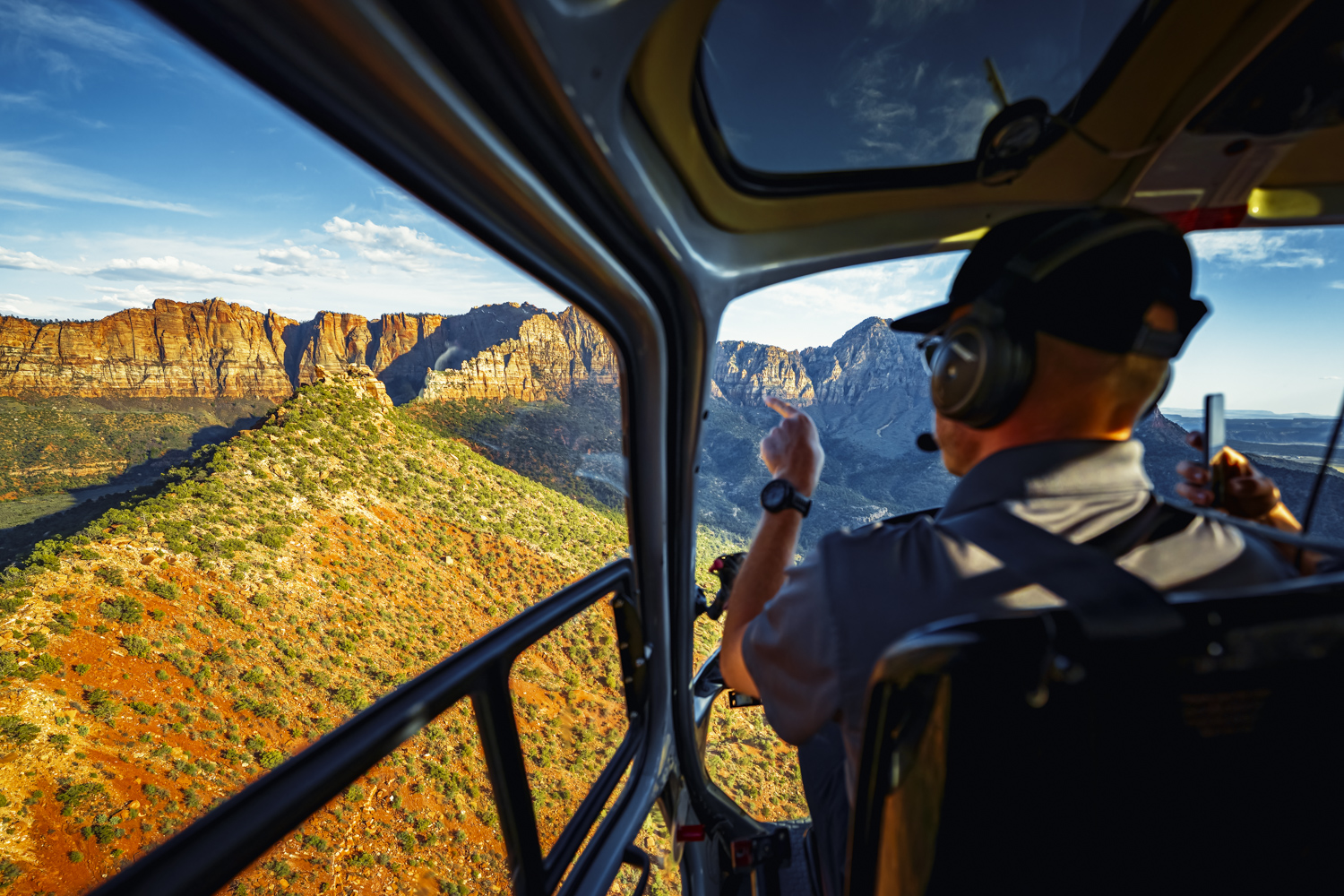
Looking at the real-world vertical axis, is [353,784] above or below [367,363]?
below

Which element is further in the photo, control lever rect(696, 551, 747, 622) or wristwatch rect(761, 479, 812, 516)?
control lever rect(696, 551, 747, 622)

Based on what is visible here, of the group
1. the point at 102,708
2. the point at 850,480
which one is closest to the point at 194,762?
the point at 102,708

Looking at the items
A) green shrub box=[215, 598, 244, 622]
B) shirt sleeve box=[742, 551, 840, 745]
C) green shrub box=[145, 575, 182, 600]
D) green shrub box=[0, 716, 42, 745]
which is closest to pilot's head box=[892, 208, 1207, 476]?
shirt sleeve box=[742, 551, 840, 745]

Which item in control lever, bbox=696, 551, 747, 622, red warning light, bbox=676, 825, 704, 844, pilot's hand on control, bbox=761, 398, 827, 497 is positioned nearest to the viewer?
pilot's hand on control, bbox=761, 398, 827, 497

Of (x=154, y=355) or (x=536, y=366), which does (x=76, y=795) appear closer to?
(x=154, y=355)

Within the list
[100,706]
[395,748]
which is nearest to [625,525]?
[395,748]

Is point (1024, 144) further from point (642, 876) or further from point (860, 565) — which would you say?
point (642, 876)

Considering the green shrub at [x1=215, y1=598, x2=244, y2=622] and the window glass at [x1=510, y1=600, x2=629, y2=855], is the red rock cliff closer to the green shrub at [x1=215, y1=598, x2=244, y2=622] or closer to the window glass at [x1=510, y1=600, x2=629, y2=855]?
the green shrub at [x1=215, y1=598, x2=244, y2=622]
